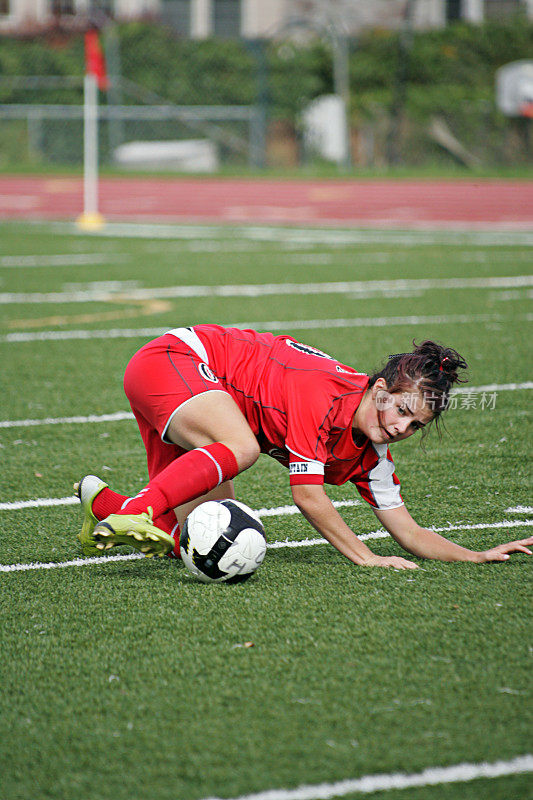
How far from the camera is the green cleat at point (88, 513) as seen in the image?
3.78 metres

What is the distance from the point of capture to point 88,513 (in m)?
3.84

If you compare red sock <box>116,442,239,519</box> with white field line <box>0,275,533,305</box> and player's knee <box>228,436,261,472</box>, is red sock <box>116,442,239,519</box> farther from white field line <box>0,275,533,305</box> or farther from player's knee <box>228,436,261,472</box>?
white field line <box>0,275,533,305</box>

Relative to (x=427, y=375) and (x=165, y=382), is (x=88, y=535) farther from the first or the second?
(x=427, y=375)

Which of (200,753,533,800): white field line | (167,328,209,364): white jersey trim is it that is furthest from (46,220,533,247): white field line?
(200,753,533,800): white field line

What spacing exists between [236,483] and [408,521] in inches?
53.5

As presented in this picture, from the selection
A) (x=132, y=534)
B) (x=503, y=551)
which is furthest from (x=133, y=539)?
(x=503, y=551)

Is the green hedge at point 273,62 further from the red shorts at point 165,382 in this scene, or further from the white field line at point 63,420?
the red shorts at point 165,382

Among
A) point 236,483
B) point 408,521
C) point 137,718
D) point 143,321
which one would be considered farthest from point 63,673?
point 143,321

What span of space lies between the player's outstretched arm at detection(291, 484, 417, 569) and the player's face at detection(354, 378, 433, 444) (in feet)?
0.89

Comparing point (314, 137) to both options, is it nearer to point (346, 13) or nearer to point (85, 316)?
point (346, 13)

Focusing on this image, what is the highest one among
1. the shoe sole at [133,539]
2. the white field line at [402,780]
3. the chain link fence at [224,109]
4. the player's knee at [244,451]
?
the chain link fence at [224,109]

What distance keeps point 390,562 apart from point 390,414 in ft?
1.93

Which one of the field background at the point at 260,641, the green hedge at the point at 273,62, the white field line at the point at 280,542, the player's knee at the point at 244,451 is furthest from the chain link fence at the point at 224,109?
the player's knee at the point at 244,451

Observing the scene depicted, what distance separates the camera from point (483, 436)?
226 inches
